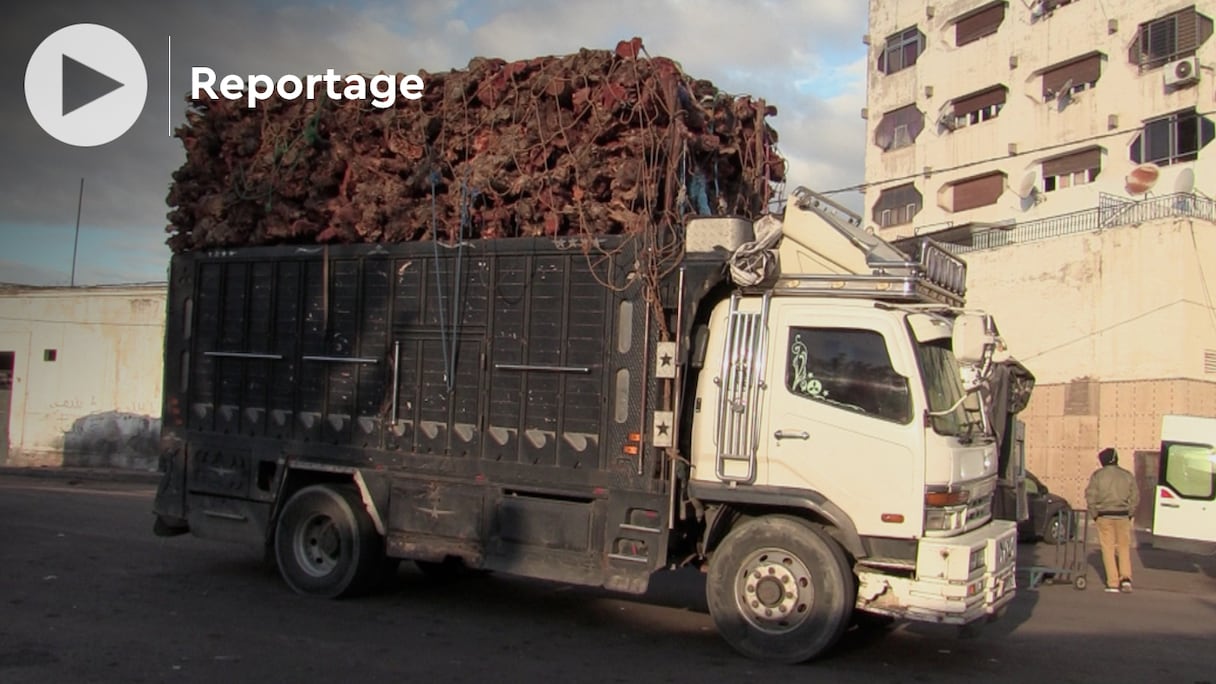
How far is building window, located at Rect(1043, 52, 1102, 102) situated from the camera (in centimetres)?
3189

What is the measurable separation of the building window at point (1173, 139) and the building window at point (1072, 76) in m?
2.77

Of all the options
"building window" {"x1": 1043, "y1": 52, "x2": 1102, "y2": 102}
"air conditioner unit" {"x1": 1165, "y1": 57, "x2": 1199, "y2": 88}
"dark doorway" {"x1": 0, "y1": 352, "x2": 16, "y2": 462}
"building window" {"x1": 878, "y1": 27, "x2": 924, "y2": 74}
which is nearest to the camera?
"air conditioner unit" {"x1": 1165, "y1": 57, "x2": 1199, "y2": 88}

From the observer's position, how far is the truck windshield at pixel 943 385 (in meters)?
7.08

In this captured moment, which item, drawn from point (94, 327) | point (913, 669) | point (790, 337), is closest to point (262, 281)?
point (790, 337)

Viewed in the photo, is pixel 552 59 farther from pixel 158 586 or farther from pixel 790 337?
pixel 158 586

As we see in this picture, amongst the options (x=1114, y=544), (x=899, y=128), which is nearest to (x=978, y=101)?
(x=899, y=128)

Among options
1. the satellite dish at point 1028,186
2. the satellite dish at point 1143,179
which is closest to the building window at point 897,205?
the satellite dish at point 1028,186

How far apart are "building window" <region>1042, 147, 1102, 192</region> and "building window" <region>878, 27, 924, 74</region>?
732 cm

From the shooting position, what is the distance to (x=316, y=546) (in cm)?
916

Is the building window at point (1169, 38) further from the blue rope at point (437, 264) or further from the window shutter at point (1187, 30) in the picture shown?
the blue rope at point (437, 264)

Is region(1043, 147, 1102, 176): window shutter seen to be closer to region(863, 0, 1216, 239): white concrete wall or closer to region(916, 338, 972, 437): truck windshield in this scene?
region(863, 0, 1216, 239): white concrete wall

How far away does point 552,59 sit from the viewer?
873cm

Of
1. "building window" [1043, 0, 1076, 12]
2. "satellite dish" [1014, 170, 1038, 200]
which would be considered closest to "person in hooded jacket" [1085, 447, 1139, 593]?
"satellite dish" [1014, 170, 1038, 200]

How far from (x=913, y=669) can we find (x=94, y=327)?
25.6 m
